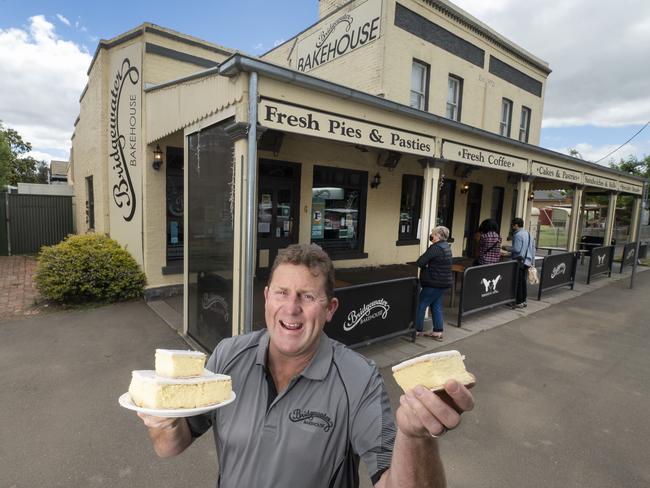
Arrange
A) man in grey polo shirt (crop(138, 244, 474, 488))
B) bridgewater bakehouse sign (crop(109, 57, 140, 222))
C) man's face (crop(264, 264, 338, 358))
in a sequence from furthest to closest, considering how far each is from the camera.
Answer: bridgewater bakehouse sign (crop(109, 57, 140, 222)), man's face (crop(264, 264, 338, 358)), man in grey polo shirt (crop(138, 244, 474, 488))

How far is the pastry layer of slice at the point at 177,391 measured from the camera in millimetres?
1084

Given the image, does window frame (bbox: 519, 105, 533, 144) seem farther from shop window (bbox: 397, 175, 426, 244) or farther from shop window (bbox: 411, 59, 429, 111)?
shop window (bbox: 397, 175, 426, 244)

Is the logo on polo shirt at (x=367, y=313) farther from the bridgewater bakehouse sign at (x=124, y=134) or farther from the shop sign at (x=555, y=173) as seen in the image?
the shop sign at (x=555, y=173)

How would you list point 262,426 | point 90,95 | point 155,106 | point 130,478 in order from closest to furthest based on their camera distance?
point 262,426
point 130,478
point 155,106
point 90,95

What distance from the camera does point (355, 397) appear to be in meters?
A: 1.44

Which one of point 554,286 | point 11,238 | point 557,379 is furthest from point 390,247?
point 11,238

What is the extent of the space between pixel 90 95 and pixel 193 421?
454 inches

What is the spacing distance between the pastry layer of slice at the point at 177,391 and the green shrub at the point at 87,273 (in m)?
6.86

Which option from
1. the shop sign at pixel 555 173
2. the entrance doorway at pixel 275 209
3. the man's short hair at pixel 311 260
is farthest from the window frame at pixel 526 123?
the man's short hair at pixel 311 260

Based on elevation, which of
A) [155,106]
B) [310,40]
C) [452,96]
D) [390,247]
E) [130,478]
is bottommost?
[130,478]

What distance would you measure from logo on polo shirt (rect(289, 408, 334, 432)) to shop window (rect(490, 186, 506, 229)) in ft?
48.0

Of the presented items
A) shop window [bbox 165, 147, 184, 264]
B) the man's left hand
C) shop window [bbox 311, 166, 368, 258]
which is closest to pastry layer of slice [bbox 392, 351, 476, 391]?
the man's left hand

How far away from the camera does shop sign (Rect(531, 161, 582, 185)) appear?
9.11m

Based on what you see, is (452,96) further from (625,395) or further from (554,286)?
(625,395)
